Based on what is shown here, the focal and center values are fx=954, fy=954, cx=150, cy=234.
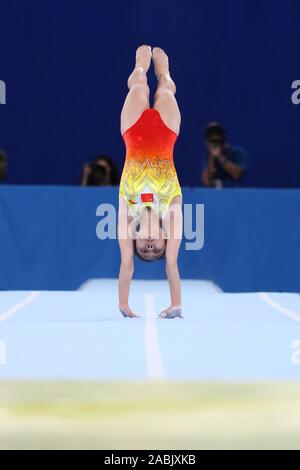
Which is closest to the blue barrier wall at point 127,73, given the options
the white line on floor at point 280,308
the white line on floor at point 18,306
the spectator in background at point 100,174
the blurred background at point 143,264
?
the blurred background at point 143,264

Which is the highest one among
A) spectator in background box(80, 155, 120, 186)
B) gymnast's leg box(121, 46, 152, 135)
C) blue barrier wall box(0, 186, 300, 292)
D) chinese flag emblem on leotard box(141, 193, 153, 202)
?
spectator in background box(80, 155, 120, 186)

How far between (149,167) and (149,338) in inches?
58.2

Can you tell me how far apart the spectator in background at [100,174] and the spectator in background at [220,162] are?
96 cm

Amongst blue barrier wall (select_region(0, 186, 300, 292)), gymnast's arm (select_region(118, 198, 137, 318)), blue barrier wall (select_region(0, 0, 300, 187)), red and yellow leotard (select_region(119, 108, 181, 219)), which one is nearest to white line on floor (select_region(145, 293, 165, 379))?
gymnast's arm (select_region(118, 198, 137, 318))

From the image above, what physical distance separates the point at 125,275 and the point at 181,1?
6.83 meters

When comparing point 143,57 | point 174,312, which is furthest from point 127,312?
point 143,57

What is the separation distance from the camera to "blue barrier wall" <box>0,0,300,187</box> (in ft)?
39.2

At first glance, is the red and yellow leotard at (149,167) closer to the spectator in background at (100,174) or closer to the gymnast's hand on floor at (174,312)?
the gymnast's hand on floor at (174,312)

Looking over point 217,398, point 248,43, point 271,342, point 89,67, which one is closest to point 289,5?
point 248,43

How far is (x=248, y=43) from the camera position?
39.1 ft

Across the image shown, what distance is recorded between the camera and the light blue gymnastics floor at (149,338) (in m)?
4.29

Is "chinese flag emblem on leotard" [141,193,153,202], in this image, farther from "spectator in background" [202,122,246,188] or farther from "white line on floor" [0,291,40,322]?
"spectator in background" [202,122,246,188]

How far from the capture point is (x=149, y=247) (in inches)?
236

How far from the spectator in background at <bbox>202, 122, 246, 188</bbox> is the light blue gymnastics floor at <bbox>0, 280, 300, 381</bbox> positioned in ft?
7.13
